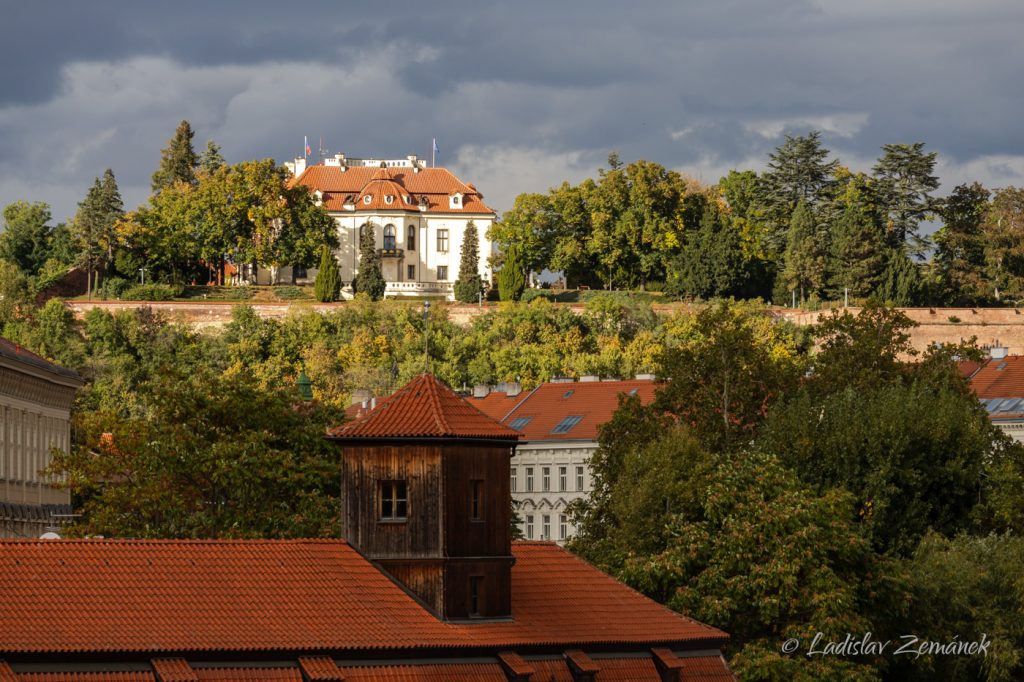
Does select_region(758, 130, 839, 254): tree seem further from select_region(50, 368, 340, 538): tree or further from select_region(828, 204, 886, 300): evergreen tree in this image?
select_region(50, 368, 340, 538): tree

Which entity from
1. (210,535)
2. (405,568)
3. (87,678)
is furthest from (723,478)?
(87,678)

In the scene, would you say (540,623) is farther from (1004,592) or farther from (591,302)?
(591,302)

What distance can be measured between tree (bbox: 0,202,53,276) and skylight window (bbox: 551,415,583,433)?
54917 mm

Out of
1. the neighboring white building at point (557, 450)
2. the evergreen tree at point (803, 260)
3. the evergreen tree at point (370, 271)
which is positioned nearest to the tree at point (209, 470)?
the neighboring white building at point (557, 450)

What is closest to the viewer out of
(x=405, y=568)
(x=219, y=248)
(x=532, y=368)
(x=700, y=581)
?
(x=405, y=568)

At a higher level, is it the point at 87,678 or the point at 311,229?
the point at 311,229

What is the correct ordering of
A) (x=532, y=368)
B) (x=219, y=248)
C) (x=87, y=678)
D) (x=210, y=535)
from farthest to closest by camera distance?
(x=219, y=248) → (x=532, y=368) → (x=210, y=535) → (x=87, y=678)

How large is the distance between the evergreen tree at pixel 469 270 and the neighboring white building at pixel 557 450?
1431 inches

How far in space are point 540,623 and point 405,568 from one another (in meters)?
2.51

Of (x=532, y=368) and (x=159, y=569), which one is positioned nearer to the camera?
(x=159, y=569)

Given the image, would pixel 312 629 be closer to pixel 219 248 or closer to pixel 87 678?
pixel 87 678

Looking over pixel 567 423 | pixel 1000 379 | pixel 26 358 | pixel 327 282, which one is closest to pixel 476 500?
pixel 26 358

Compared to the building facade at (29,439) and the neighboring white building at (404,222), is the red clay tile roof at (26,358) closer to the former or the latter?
the building facade at (29,439)

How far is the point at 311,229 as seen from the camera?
141 meters
